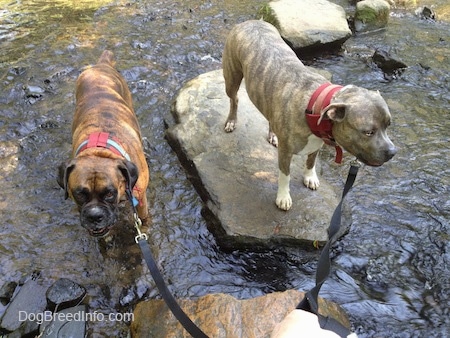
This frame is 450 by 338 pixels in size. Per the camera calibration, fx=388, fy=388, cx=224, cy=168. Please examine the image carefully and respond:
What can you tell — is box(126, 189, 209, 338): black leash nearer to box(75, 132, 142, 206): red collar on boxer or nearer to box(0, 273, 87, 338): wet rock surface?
box(75, 132, 142, 206): red collar on boxer

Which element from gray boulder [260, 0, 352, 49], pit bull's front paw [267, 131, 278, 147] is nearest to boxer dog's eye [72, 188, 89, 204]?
pit bull's front paw [267, 131, 278, 147]

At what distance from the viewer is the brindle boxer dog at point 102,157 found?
3525mm

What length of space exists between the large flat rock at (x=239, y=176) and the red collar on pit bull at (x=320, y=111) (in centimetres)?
106

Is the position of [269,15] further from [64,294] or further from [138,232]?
[64,294]

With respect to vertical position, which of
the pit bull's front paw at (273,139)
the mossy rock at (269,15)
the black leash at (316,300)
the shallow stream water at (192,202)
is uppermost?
the black leash at (316,300)

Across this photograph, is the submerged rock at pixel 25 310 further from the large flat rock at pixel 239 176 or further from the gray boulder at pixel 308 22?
the gray boulder at pixel 308 22

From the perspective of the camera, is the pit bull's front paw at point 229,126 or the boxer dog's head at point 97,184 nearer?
the boxer dog's head at point 97,184

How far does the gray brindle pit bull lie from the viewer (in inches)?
143

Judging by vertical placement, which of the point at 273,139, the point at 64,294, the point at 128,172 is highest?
the point at 128,172

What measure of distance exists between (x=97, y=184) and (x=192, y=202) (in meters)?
1.87

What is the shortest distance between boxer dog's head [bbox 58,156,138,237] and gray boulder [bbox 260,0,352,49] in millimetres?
5915

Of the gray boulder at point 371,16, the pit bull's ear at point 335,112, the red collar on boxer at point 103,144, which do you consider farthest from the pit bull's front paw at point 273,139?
the gray boulder at point 371,16

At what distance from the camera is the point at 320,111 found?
3898mm

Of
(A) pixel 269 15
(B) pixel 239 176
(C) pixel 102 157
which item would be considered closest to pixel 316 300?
(C) pixel 102 157
